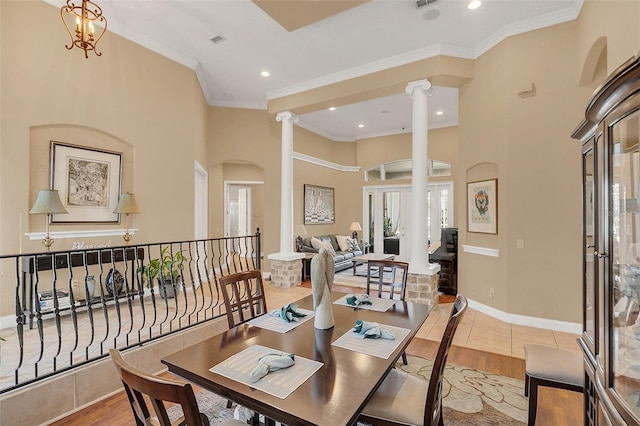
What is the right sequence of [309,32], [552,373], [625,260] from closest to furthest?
[625,260] < [552,373] < [309,32]

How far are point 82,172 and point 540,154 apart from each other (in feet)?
19.5

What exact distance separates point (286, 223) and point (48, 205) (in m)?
3.63

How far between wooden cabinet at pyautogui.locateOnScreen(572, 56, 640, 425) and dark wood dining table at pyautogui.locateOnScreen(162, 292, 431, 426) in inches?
33.1

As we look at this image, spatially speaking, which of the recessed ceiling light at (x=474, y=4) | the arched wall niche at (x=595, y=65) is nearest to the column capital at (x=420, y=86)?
the recessed ceiling light at (x=474, y=4)

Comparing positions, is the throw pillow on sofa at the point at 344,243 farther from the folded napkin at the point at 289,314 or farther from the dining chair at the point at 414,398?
the dining chair at the point at 414,398

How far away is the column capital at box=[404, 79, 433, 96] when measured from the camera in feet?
15.0

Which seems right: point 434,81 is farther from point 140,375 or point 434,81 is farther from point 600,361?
point 140,375

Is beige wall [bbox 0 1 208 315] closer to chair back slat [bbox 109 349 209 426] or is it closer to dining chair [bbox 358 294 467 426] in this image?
A: chair back slat [bbox 109 349 209 426]

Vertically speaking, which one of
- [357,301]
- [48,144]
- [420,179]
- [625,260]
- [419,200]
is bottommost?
[357,301]

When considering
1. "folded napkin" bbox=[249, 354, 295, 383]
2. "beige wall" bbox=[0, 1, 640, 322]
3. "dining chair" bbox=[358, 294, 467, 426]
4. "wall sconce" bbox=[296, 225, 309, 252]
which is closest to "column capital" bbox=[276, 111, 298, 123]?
"beige wall" bbox=[0, 1, 640, 322]

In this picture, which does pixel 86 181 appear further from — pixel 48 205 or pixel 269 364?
pixel 269 364

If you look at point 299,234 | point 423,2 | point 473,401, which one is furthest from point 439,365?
point 299,234

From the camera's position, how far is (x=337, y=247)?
8.53 meters

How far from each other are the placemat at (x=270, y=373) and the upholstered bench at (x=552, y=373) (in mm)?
1555
